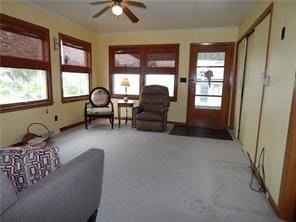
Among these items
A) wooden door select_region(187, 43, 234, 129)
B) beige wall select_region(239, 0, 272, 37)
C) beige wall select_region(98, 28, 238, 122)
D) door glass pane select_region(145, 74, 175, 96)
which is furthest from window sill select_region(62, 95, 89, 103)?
beige wall select_region(239, 0, 272, 37)

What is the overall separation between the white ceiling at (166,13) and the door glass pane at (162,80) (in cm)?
121

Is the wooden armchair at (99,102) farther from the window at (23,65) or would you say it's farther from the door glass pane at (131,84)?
the window at (23,65)

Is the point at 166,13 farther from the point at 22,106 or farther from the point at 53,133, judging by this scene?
the point at 53,133

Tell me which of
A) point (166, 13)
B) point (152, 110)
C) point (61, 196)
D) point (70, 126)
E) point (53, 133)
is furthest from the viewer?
point (152, 110)

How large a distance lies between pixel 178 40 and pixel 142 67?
3.87 ft

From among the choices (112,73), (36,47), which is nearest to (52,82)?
(36,47)

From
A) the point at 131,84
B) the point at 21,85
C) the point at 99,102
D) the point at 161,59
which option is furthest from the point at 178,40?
the point at 21,85

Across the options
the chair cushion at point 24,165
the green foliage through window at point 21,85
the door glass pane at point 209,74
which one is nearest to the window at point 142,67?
the door glass pane at point 209,74

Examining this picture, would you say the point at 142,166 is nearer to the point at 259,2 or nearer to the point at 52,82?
the point at 52,82

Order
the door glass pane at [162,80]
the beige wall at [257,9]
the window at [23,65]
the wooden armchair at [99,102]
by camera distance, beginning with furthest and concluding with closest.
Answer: the door glass pane at [162,80] < the wooden armchair at [99,102] < the window at [23,65] < the beige wall at [257,9]

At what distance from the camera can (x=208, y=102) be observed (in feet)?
16.9

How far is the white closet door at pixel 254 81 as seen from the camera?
2746 mm

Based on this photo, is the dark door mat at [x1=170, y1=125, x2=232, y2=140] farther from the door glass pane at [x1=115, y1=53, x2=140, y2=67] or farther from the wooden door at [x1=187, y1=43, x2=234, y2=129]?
the door glass pane at [x1=115, y1=53, x2=140, y2=67]

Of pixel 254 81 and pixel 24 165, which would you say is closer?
pixel 24 165
